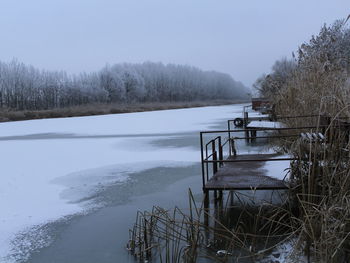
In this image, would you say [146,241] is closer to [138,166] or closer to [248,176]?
[248,176]

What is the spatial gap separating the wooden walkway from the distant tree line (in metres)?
48.0

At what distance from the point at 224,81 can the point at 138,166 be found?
404 ft

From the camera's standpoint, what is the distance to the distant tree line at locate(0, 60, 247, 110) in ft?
199

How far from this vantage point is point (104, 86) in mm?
76188

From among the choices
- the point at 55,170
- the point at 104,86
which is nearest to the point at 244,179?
the point at 55,170

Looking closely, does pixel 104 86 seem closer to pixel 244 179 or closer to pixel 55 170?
pixel 55 170

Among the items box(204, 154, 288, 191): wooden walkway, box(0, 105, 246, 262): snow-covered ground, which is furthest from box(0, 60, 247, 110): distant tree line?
box(204, 154, 288, 191): wooden walkway

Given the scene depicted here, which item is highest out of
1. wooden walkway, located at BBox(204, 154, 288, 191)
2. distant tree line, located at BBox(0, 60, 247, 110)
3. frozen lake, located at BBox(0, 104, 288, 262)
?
distant tree line, located at BBox(0, 60, 247, 110)

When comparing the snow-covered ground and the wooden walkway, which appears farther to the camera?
the snow-covered ground

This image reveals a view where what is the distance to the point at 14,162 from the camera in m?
8.83

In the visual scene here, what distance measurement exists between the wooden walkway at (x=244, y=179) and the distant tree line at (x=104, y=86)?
47969mm

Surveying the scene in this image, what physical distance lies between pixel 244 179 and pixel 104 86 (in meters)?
74.0

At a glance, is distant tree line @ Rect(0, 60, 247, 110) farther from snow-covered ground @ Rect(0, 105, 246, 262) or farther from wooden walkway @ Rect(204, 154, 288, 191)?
wooden walkway @ Rect(204, 154, 288, 191)

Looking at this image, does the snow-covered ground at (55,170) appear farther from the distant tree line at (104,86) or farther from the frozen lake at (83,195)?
the distant tree line at (104,86)
